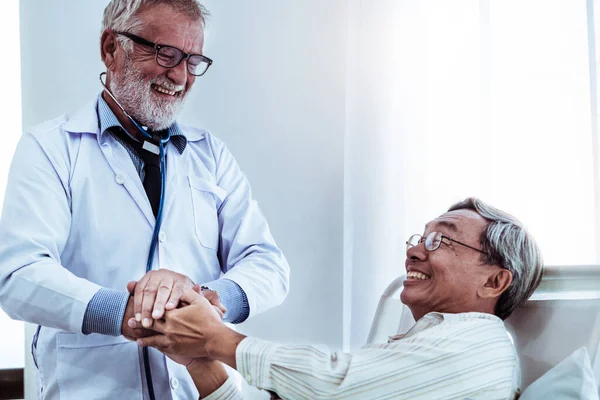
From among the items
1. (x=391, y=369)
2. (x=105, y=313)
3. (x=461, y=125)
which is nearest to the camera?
(x=391, y=369)

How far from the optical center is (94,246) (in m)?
1.66

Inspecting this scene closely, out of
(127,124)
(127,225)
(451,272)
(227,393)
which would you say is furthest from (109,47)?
(451,272)

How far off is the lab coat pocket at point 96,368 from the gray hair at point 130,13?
0.72 m

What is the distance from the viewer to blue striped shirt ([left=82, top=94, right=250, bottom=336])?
58.8 inches

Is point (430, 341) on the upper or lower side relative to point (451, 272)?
lower

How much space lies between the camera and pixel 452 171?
2.05 m

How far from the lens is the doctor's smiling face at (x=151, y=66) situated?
5.80ft

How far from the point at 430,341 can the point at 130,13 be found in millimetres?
1080

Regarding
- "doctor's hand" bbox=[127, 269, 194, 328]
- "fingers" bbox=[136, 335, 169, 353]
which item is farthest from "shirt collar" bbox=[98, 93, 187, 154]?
"fingers" bbox=[136, 335, 169, 353]

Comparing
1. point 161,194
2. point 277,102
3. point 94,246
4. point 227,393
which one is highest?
point 277,102

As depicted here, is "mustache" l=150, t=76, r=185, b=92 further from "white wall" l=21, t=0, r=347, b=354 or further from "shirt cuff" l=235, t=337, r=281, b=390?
"shirt cuff" l=235, t=337, r=281, b=390

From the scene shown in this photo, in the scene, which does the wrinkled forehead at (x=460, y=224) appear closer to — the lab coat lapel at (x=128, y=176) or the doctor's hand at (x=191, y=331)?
the doctor's hand at (x=191, y=331)

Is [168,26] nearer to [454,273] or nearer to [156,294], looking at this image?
[156,294]

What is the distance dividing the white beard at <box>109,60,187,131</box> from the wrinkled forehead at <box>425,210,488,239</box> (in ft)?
2.37
